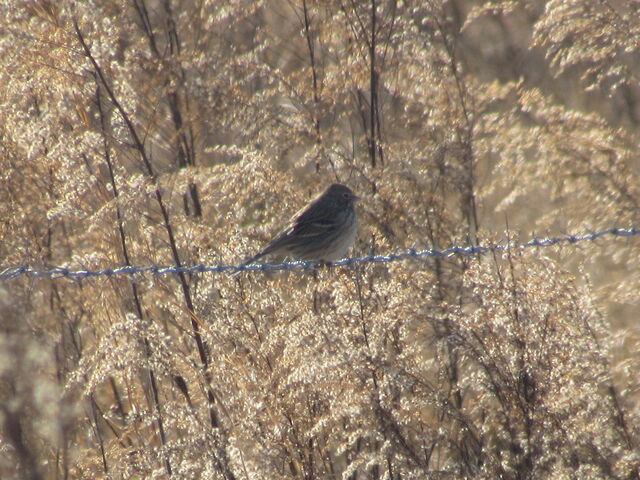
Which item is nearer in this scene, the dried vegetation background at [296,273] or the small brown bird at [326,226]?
the dried vegetation background at [296,273]

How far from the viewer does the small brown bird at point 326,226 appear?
5.08 metres

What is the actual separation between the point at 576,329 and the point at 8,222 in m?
2.77

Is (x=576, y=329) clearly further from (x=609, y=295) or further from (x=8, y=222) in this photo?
(x=8, y=222)

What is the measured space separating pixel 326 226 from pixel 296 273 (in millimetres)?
267

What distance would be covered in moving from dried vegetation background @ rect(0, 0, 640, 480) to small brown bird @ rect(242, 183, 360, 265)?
121 mm

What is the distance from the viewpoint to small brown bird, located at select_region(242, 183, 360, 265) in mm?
5078

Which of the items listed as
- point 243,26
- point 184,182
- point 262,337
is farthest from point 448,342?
point 243,26

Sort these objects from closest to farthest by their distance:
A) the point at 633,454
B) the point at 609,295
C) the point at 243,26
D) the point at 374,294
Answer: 1. the point at 633,454
2. the point at 374,294
3. the point at 609,295
4. the point at 243,26

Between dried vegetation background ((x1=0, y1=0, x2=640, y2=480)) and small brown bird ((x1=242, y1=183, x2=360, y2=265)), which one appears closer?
dried vegetation background ((x1=0, y1=0, x2=640, y2=480))

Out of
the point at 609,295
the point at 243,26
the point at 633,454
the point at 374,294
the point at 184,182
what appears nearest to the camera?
the point at 633,454

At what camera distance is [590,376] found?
167 inches

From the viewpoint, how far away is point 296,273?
5086 millimetres

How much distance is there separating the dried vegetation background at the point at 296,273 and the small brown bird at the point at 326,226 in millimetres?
121

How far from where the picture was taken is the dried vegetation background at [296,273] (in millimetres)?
4246
